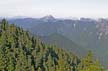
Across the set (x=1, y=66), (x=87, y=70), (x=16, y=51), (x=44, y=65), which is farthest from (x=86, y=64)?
(x=44, y=65)

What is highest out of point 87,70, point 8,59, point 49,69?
point 87,70

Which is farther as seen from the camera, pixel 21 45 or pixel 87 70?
pixel 21 45

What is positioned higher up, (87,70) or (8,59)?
(87,70)

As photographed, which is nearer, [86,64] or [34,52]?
[86,64]

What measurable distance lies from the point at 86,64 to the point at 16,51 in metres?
127

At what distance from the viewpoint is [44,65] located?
18225 centimetres

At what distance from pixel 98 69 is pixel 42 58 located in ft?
508

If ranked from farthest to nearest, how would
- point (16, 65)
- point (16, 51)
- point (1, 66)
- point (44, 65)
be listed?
point (44, 65)
point (16, 51)
point (16, 65)
point (1, 66)

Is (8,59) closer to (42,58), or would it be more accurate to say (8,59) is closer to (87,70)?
(42,58)

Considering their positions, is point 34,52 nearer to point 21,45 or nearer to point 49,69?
point 21,45

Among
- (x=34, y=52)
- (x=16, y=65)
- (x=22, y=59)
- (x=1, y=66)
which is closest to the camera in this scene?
(x=1, y=66)

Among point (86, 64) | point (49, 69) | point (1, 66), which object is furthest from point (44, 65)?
point (86, 64)

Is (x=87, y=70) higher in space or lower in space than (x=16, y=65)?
higher

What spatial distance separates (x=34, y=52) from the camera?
196m
